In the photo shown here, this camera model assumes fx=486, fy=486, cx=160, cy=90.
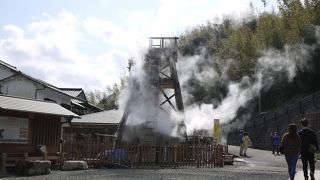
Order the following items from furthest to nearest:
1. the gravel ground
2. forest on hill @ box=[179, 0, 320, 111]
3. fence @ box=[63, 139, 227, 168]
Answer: forest on hill @ box=[179, 0, 320, 111] → fence @ box=[63, 139, 227, 168] → the gravel ground

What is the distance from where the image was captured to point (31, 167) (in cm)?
1684

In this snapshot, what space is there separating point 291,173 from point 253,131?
1172 inches

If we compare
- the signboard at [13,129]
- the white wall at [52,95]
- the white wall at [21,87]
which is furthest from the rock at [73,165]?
the white wall at [52,95]

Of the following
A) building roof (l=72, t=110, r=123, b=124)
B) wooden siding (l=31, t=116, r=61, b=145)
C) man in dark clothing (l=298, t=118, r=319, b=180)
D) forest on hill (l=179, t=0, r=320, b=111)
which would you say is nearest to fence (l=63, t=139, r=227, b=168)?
wooden siding (l=31, t=116, r=61, b=145)

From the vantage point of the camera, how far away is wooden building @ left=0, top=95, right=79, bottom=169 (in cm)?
1803

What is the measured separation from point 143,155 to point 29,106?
566 cm

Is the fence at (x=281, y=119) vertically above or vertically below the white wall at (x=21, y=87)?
below

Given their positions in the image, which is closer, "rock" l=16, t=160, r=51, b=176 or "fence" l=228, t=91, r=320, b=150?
"rock" l=16, t=160, r=51, b=176

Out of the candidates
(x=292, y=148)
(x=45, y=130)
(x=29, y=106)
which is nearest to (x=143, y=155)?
(x=45, y=130)

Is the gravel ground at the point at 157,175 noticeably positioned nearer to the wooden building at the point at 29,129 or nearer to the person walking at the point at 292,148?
the wooden building at the point at 29,129

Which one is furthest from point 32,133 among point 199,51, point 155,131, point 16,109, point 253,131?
point 199,51

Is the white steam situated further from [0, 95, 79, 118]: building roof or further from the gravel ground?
the gravel ground

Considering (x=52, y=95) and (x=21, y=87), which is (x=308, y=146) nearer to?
(x=21, y=87)

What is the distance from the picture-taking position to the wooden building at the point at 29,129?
18031 millimetres
